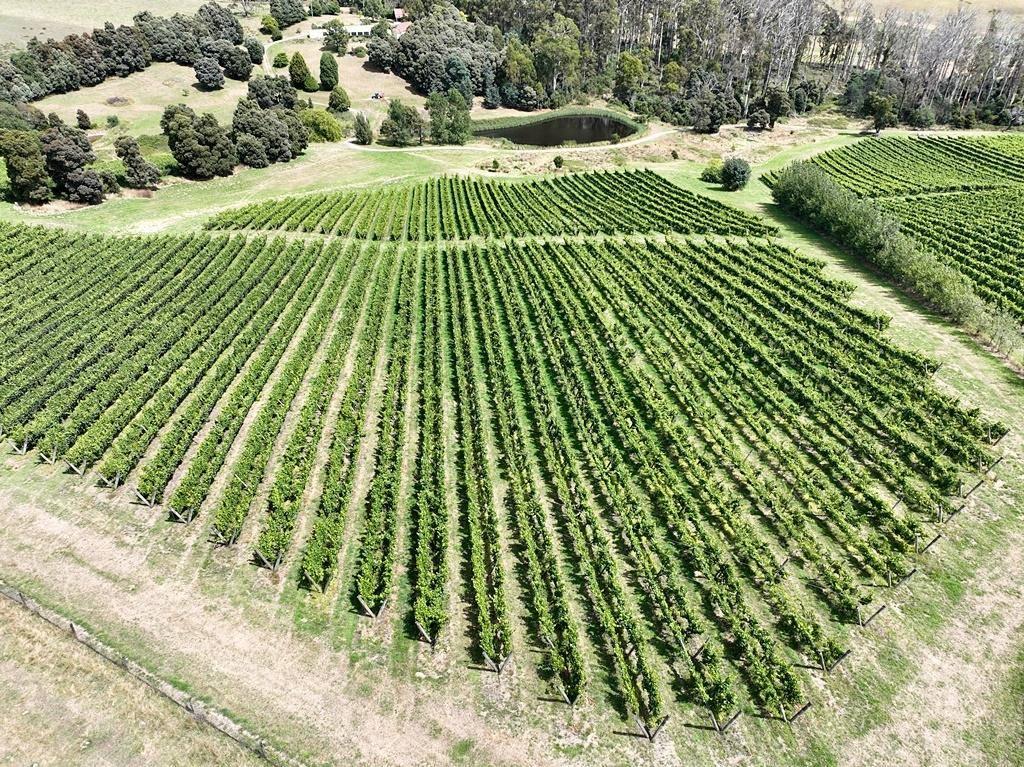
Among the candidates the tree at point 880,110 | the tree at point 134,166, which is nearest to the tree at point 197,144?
the tree at point 134,166

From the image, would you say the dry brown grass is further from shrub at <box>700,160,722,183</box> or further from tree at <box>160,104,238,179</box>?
shrub at <box>700,160,722,183</box>

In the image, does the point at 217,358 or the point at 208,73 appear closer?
the point at 217,358

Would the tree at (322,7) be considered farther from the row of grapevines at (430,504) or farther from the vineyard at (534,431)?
the row of grapevines at (430,504)

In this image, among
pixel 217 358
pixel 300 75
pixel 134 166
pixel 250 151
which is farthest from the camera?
pixel 300 75

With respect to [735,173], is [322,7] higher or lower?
higher

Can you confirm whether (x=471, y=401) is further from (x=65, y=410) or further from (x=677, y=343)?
(x=65, y=410)

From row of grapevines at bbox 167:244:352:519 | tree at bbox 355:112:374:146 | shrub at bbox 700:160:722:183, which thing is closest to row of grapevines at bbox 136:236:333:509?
row of grapevines at bbox 167:244:352:519

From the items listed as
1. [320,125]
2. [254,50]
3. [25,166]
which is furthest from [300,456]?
[254,50]

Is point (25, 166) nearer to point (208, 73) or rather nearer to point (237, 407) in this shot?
point (237, 407)
